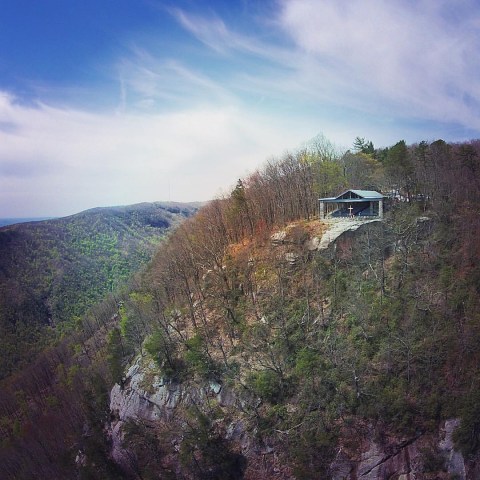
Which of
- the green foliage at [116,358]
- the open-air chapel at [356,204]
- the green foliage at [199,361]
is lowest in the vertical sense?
the green foliage at [116,358]

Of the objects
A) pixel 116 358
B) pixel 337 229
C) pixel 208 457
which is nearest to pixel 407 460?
pixel 208 457

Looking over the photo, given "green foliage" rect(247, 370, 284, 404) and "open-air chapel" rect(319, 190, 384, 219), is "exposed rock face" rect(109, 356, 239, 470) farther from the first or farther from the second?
"open-air chapel" rect(319, 190, 384, 219)

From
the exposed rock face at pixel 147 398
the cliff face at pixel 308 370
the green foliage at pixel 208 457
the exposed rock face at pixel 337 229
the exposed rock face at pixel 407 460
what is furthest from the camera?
the exposed rock face at pixel 337 229

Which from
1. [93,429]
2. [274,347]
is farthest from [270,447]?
[93,429]

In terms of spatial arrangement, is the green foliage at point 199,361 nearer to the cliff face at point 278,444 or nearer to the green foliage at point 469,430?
the cliff face at point 278,444

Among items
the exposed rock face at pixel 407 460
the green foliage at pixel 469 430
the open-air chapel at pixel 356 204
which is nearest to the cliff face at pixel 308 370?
the exposed rock face at pixel 407 460

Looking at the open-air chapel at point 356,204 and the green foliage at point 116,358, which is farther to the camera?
the open-air chapel at point 356,204

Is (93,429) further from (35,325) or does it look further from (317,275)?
(35,325)

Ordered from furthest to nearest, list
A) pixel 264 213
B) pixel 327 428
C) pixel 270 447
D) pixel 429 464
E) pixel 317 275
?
pixel 264 213
pixel 317 275
pixel 270 447
pixel 327 428
pixel 429 464
